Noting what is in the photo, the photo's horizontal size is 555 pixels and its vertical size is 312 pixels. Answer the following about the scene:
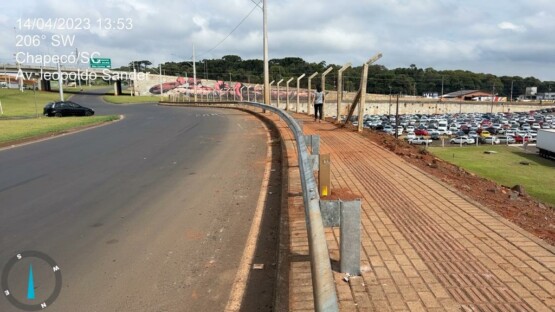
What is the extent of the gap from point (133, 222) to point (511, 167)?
39.0m

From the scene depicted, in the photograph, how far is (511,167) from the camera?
38062 mm

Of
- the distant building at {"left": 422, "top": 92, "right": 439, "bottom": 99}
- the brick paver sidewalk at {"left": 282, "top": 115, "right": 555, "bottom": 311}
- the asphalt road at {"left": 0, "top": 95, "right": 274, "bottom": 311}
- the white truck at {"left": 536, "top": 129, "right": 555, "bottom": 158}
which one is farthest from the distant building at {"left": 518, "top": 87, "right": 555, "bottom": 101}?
the brick paver sidewalk at {"left": 282, "top": 115, "right": 555, "bottom": 311}

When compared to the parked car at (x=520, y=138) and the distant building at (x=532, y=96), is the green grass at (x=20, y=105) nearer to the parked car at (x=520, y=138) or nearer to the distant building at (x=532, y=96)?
the parked car at (x=520, y=138)

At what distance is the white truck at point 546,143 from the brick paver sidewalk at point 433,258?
145 ft

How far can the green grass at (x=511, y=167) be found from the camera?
26469 mm

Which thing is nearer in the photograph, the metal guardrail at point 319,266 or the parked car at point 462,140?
the metal guardrail at point 319,266

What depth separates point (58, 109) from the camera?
32906 mm

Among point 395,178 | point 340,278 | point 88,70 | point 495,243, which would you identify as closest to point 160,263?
point 340,278

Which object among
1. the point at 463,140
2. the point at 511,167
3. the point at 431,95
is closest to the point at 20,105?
the point at 511,167

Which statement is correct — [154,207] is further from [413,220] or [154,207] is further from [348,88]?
[348,88]

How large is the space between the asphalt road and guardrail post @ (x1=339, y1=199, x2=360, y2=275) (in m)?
1.18

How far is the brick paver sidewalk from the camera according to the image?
11.5 feet

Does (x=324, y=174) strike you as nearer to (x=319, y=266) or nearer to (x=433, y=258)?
(x=433, y=258)

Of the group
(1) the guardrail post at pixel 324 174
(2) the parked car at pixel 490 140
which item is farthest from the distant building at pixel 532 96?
(1) the guardrail post at pixel 324 174
